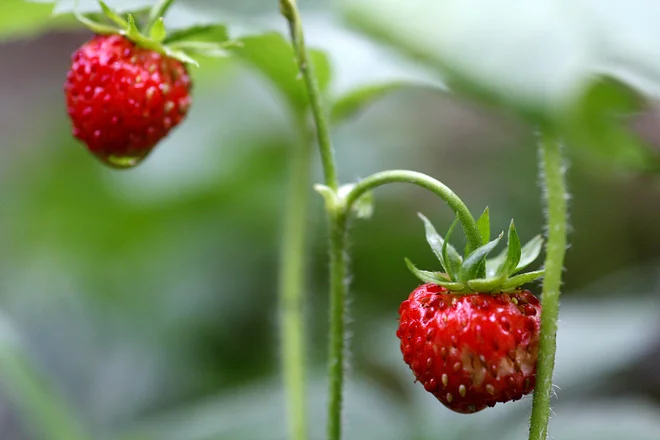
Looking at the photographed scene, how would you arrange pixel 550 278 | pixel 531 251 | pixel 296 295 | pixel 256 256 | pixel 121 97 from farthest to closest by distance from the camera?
1. pixel 256 256
2. pixel 296 295
3. pixel 121 97
4. pixel 531 251
5. pixel 550 278

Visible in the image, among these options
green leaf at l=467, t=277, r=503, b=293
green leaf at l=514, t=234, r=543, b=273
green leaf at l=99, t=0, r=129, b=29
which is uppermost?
green leaf at l=99, t=0, r=129, b=29

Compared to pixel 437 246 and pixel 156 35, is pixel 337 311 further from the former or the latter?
pixel 156 35

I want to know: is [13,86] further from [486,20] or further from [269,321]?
[486,20]

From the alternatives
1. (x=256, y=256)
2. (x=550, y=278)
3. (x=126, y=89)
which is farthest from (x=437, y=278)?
(x=256, y=256)

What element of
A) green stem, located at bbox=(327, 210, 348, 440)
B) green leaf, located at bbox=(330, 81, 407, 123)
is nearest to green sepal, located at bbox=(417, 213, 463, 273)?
green stem, located at bbox=(327, 210, 348, 440)

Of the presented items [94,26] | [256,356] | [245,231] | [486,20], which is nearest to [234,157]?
[245,231]

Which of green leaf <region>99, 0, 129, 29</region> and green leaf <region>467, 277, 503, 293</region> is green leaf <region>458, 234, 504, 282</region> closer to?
green leaf <region>467, 277, 503, 293</region>
